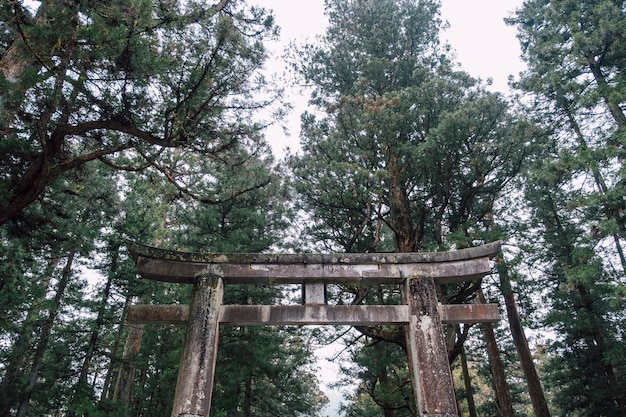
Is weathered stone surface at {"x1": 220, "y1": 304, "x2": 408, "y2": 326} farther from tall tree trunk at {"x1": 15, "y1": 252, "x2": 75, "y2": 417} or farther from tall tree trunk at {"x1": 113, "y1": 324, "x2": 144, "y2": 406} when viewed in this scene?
tall tree trunk at {"x1": 113, "y1": 324, "x2": 144, "y2": 406}

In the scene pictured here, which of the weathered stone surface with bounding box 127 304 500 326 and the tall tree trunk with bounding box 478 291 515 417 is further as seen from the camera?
the tall tree trunk with bounding box 478 291 515 417

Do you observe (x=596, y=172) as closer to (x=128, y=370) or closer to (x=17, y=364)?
(x=128, y=370)

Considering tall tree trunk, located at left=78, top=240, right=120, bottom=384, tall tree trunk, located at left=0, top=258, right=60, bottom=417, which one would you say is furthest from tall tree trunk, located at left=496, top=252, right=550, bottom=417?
tall tree trunk, located at left=0, top=258, right=60, bottom=417

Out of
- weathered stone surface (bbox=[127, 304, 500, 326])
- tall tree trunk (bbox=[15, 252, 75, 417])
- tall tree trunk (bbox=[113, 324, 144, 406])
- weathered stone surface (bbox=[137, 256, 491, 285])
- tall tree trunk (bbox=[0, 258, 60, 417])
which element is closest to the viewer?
weathered stone surface (bbox=[127, 304, 500, 326])

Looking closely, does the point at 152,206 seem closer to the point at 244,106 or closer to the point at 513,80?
the point at 244,106

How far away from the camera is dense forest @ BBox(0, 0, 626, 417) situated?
4.97 meters

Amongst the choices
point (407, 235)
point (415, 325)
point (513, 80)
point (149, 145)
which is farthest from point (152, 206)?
point (513, 80)

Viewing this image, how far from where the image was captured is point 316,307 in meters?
5.19

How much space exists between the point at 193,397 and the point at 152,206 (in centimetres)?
680

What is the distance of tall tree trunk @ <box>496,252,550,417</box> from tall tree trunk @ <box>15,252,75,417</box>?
409 inches

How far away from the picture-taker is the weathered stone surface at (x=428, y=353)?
4.71 m

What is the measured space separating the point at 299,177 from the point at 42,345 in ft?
23.9

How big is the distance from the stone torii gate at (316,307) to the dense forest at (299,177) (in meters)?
1.45

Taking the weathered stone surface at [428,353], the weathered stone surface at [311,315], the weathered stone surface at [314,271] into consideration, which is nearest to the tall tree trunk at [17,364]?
the weathered stone surface at [314,271]
